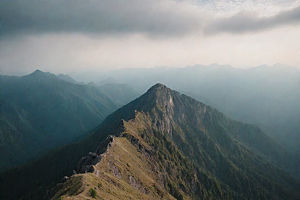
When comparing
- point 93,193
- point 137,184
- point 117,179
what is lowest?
point 137,184

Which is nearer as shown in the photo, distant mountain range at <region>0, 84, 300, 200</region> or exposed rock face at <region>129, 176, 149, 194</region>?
distant mountain range at <region>0, 84, 300, 200</region>

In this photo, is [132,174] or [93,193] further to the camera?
[132,174]

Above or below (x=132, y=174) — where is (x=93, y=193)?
above

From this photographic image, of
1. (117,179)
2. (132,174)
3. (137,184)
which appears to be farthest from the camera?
(132,174)

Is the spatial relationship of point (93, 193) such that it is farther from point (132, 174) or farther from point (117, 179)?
point (132, 174)

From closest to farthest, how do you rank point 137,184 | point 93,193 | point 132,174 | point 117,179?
point 93,193
point 117,179
point 137,184
point 132,174

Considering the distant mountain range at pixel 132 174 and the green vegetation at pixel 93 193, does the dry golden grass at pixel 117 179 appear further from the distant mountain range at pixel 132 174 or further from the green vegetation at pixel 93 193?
the green vegetation at pixel 93 193

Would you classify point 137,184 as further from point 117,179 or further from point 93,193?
point 93,193

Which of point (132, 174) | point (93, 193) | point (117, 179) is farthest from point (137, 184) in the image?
point (93, 193)

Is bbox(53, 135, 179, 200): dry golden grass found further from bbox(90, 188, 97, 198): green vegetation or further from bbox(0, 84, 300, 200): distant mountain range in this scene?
bbox(90, 188, 97, 198): green vegetation

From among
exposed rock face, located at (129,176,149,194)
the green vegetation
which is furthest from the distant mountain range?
the green vegetation

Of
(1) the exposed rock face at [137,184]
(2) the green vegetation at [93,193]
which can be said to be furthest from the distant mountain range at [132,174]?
(2) the green vegetation at [93,193]
